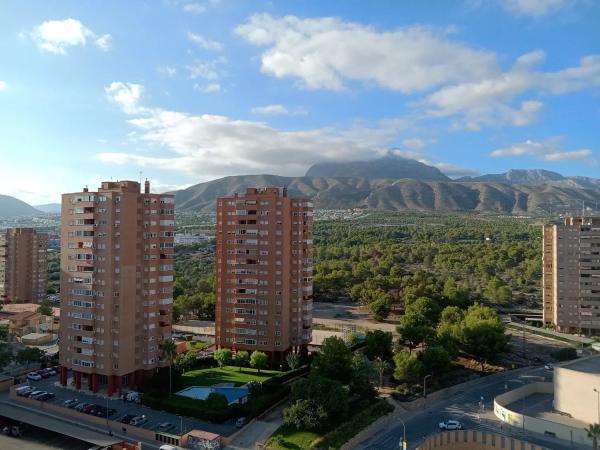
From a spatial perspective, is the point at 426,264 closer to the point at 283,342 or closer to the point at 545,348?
the point at 545,348

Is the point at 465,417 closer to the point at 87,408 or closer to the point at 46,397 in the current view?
the point at 87,408

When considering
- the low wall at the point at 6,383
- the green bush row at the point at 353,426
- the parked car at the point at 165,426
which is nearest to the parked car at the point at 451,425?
the green bush row at the point at 353,426

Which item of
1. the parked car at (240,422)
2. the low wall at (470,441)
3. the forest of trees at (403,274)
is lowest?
the low wall at (470,441)

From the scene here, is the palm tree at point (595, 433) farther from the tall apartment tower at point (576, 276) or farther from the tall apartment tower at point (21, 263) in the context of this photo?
the tall apartment tower at point (21, 263)

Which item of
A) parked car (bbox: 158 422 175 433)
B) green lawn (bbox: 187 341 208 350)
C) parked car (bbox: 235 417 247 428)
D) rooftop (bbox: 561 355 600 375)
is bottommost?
parked car (bbox: 158 422 175 433)

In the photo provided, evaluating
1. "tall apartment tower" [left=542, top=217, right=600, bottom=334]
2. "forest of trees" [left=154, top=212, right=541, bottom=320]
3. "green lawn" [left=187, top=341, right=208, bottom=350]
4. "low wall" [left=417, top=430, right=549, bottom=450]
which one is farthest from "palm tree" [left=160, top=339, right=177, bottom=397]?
"tall apartment tower" [left=542, top=217, right=600, bottom=334]

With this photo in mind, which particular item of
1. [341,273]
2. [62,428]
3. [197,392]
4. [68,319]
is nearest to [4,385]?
[68,319]

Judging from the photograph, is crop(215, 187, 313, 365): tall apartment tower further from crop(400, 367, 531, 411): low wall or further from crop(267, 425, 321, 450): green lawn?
crop(267, 425, 321, 450): green lawn
